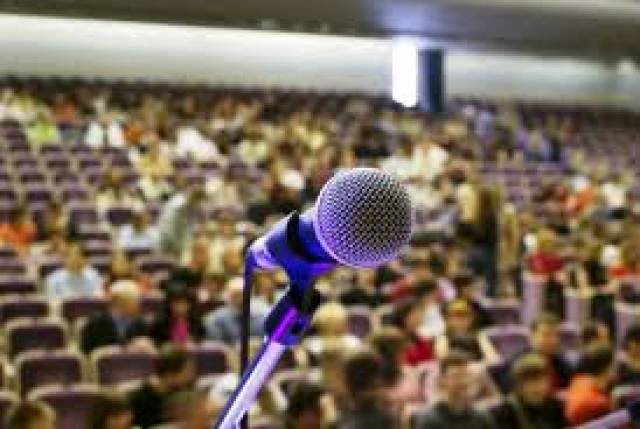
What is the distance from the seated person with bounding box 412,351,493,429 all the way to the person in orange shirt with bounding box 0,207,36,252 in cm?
532

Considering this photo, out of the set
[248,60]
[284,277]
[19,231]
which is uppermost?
[284,277]

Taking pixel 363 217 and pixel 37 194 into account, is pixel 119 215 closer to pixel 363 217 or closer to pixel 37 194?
pixel 37 194

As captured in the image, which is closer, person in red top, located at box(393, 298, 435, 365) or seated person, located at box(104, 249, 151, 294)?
person in red top, located at box(393, 298, 435, 365)

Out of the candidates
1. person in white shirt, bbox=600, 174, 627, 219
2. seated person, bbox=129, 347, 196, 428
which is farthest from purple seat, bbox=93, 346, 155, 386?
person in white shirt, bbox=600, 174, 627, 219

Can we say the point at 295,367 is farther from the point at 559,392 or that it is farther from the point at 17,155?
the point at 17,155

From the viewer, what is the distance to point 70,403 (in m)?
5.34

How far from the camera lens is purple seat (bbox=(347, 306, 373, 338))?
7.22m

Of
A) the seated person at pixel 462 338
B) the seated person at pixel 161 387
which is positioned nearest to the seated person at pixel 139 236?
the seated person at pixel 462 338

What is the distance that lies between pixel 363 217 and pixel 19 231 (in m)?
8.53

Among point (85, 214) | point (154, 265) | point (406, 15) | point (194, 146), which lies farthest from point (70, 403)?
point (406, 15)

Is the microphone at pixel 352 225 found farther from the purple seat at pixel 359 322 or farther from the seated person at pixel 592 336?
the purple seat at pixel 359 322

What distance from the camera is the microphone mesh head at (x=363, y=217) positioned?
1.48m

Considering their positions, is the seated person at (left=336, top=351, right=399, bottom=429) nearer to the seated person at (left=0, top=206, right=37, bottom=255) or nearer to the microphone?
the microphone

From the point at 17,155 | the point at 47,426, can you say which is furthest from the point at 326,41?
the point at 47,426
